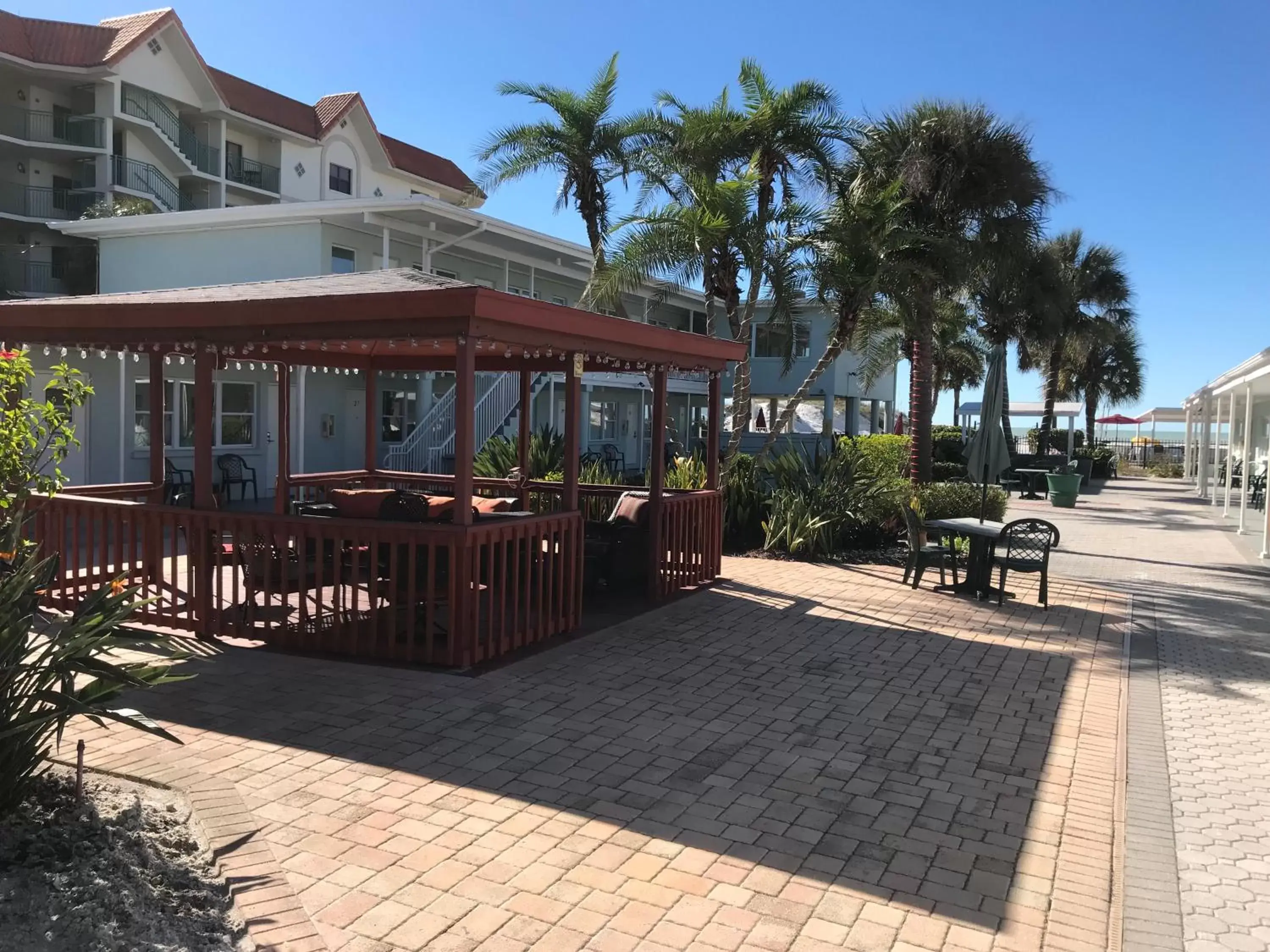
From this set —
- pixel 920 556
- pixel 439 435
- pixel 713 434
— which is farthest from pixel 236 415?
pixel 920 556

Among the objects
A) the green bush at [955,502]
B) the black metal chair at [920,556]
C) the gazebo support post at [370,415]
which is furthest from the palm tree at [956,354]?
the gazebo support post at [370,415]

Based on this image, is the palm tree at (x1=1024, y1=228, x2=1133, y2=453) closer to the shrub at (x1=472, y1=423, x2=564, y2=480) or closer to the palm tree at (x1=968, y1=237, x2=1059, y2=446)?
the palm tree at (x1=968, y1=237, x2=1059, y2=446)

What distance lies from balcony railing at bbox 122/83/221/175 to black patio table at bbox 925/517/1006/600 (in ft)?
101

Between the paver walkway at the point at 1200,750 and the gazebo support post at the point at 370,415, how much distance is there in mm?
8014

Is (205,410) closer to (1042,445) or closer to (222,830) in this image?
(222,830)

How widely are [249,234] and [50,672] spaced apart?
54.4 feet

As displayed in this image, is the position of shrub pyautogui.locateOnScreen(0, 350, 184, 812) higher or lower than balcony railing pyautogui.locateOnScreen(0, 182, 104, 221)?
lower

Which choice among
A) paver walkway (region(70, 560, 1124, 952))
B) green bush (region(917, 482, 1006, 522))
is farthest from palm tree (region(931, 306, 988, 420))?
paver walkway (region(70, 560, 1124, 952))

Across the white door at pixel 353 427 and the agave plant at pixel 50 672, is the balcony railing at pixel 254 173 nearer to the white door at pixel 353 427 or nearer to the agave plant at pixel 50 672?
the white door at pixel 353 427

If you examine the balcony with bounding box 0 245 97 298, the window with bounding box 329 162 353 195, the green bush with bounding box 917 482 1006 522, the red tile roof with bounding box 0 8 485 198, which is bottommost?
the green bush with bounding box 917 482 1006 522

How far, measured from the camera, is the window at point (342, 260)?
1823cm

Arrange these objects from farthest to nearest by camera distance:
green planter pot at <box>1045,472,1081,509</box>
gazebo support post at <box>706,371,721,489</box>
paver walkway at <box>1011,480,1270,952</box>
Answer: green planter pot at <box>1045,472,1081,509</box> → gazebo support post at <box>706,371,721,489</box> → paver walkway at <box>1011,480,1270,952</box>

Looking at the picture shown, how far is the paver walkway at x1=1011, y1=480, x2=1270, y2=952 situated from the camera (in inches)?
149

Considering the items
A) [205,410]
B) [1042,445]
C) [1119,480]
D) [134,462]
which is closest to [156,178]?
[134,462]
